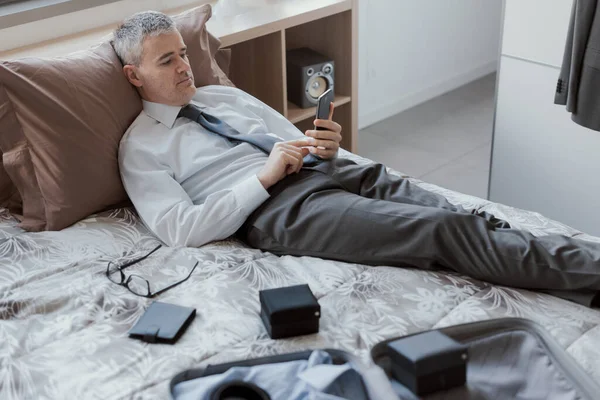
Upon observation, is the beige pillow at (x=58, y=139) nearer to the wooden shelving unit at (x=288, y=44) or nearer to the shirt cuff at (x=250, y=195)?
the shirt cuff at (x=250, y=195)

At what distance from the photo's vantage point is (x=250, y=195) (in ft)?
5.87

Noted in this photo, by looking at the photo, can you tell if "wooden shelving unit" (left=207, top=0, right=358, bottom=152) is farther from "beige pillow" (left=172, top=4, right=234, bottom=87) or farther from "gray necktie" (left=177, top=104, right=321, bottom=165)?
"gray necktie" (left=177, top=104, right=321, bottom=165)

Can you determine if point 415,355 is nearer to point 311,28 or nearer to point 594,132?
point 594,132

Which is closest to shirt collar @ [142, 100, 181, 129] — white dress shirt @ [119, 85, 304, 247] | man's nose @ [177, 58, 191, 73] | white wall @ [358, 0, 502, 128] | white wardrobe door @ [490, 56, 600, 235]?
white dress shirt @ [119, 85, 304, 247]

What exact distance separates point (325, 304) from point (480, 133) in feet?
7.56

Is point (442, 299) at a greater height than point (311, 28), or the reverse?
point (311, 28)

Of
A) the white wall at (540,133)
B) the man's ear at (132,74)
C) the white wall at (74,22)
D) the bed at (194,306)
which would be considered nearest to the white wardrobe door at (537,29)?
the white wall at (540,133)

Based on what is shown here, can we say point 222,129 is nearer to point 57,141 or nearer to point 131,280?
point 57,141

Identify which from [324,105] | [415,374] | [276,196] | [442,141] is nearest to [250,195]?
[276,196]

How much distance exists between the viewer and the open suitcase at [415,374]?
4.03ft

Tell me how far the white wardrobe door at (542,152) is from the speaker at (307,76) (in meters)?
0.67

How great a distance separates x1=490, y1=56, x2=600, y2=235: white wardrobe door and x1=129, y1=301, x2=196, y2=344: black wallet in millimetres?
1604

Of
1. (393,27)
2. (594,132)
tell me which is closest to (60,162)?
(594,132)

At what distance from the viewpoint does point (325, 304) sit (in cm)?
151
